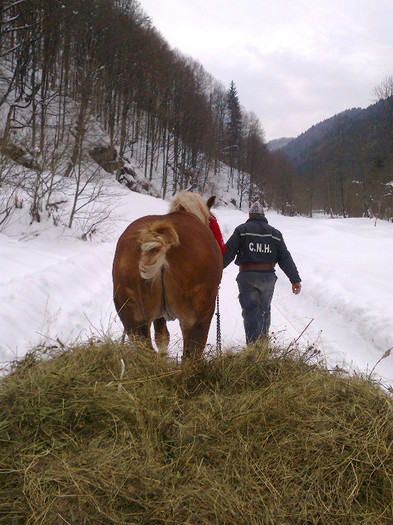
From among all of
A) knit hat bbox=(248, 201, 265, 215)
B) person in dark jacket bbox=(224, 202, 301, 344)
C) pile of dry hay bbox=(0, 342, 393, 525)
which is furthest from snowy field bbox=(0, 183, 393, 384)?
knit hat bbox=(248, 201, 265, 215)

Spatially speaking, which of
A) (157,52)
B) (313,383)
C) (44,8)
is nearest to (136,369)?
(313,383)

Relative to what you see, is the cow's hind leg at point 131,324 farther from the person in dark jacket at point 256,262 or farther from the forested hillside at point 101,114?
the forested hillside at point 101,114

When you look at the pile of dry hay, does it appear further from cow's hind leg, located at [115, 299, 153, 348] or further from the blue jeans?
the blue jeans

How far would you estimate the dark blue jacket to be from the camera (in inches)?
164

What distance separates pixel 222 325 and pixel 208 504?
4.50 metres

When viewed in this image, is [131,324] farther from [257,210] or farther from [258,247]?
[257,210]

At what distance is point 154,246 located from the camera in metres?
2.22

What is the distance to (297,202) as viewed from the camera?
5228 cm

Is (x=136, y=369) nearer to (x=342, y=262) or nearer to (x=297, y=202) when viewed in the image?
(x=342, y=262)

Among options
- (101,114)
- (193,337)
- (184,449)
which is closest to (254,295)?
(193,337)

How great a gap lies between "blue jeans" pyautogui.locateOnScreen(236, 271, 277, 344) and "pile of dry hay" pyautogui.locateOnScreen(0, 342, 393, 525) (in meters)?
2.21

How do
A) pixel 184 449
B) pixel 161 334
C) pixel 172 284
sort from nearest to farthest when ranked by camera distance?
pixel 184 449 < pixel 172 284 < pixel 161 334

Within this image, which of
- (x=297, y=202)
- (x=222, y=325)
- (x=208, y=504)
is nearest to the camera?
(x=208, y=504)

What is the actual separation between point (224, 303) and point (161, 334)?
3.46 meters
